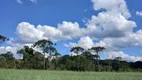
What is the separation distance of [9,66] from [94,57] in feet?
113

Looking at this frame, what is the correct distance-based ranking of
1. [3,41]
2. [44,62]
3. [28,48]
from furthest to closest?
[28,48] < [44,62] < [3,41]

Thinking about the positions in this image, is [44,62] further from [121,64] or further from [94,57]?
[121,64]

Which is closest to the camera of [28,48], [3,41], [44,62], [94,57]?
[3,41]

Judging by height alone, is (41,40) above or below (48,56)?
above

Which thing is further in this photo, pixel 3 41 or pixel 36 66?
pixel 36 66

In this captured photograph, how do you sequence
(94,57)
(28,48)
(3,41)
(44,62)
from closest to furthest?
(3,41)
(44,62)
(28,48)
(94,57)

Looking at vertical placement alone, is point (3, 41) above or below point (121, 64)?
above

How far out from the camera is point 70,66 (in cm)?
7419

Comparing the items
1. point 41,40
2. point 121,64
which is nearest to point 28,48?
point 41,40

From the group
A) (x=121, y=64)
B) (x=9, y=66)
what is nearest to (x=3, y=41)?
(x=9, y=66)

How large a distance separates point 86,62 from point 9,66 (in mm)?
23011

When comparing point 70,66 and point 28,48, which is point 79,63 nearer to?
point 70,66

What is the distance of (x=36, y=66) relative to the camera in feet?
247

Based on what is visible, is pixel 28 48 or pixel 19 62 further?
pixel 28 48
